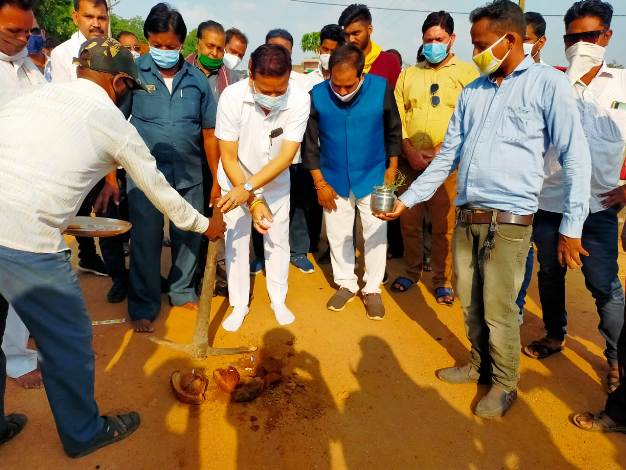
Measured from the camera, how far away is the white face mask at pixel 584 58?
263cm

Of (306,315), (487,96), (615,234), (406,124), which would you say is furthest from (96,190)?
(615,234)

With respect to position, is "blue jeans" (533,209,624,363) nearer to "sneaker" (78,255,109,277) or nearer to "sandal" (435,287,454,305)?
"sandal" (435,287,454,305)

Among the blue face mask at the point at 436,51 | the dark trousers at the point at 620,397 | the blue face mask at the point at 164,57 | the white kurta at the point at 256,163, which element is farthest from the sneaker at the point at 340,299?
the blue face mask at the point at 164,57

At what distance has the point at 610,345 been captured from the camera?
115 inches

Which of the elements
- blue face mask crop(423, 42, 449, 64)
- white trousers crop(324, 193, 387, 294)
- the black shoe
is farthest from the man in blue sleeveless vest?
the black shoe

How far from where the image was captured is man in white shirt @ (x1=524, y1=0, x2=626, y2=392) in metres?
2.61

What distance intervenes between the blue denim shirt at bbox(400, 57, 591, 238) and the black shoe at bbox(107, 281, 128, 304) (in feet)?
10.0

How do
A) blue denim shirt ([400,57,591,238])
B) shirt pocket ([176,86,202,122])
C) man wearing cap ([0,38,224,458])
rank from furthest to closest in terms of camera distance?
1. shirt pocket ([176,86,202,122])
2. blue denim shirt ([400,57,591,238])
3. man wearing cap ([0,38,224,458])

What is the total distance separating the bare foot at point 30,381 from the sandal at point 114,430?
0.72m

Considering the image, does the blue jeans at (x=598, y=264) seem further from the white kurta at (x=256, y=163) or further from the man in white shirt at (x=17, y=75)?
the man in white shirt at (x=17, y=75)

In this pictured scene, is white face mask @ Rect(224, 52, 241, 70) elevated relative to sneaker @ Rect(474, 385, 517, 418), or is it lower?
elevated

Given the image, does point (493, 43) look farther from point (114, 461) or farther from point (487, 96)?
point (114, 461)

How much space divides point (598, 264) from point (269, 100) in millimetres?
2433

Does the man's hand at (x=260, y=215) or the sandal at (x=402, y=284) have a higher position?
the man's hand at (x=260, y=215)
